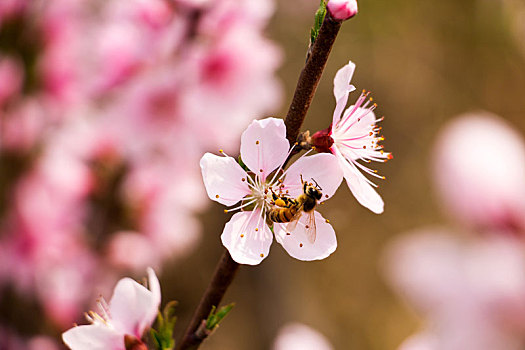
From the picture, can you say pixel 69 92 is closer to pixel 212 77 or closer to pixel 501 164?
pixel 212 77

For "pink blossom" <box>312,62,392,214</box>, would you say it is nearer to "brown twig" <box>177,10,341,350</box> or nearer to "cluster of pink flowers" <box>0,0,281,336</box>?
"brown twig" <box>177,10,341,350</box>

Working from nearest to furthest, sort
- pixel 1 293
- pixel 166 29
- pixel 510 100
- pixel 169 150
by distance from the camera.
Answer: pixel 166 29, pixel 169 150, pixel 1 293, pixel 510 100

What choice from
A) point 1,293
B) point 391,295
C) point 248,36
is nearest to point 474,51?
point 391,295

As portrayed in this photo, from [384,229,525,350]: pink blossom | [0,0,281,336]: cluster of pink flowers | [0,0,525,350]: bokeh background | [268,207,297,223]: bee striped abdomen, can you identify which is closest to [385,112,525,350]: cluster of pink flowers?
[384,229,525,350]: pink blossom

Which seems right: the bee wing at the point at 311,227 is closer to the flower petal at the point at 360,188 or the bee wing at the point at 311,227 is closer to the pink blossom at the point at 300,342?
the flower petal at the point at 360,188

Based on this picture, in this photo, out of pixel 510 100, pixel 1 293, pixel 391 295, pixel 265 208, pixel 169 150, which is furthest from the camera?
pixel 510 100

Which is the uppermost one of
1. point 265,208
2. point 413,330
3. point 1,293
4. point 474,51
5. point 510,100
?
point 265,208

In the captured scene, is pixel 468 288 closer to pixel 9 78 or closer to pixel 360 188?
pixel 360 188

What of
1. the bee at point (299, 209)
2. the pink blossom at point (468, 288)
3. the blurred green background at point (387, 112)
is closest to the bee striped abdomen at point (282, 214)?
the bee at point (299, 209)
